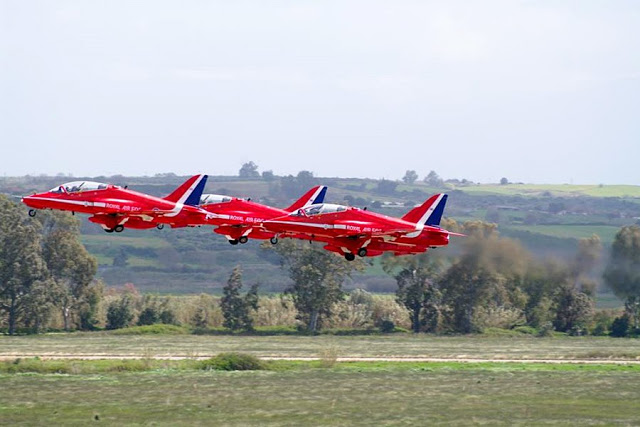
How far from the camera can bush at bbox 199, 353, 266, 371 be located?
68562 millimetres

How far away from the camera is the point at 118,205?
67062mm

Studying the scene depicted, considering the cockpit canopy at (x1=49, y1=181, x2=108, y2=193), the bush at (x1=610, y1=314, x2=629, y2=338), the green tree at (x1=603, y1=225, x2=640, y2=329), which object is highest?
the cockpit canopy at (x1=49, y1=181, x2=108, y2=193)

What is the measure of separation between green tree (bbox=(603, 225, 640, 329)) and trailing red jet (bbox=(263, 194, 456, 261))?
29467 millimetres

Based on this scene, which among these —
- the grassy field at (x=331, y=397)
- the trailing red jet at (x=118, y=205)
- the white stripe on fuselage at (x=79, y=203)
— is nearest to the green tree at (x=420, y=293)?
the grassy field at (x=331, y=397)

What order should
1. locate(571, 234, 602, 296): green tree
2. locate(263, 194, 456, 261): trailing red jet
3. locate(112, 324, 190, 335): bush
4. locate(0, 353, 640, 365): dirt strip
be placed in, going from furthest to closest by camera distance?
locate(112, 324, 190, 335): bush → locate(571, 234, 602, 296): green tree → locate(0, 353, 640, 365): dirt strip → locate(263, 194, 456, 261): trailing red jet

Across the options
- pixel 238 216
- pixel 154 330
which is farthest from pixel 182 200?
pixel 154 330

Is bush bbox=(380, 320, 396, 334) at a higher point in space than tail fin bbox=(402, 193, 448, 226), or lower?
lower

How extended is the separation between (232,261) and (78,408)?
4505 inches

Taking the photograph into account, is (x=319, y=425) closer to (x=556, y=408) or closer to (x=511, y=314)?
(x=556, y=408)

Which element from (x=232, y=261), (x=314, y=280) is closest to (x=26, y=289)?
(x=314, y=280)

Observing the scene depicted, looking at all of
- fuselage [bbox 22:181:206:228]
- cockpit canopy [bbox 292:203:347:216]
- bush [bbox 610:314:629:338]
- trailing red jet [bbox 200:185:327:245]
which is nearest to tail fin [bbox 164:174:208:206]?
fuselage [bbox 22:181:206:228]

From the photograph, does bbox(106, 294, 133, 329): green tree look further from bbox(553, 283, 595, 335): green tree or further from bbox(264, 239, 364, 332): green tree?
bbox(553, 283, 595, 335): green tree

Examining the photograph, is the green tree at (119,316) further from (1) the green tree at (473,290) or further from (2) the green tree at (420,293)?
(1) the green tree at (473,290)

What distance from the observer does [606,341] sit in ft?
312
